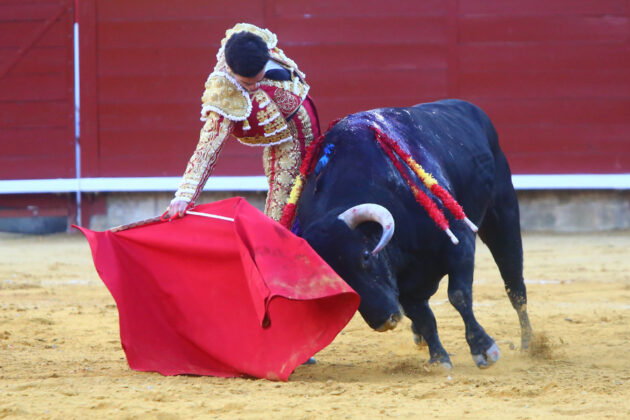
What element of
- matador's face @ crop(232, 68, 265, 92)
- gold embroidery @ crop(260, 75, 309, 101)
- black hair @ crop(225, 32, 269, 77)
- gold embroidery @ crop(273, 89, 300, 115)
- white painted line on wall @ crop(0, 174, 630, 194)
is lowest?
white painted line on wall @ crop(0, 174, 630, 194)

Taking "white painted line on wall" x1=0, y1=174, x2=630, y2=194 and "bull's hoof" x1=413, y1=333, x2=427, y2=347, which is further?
"white painted line on wall" x1=0, y1=174, x2=630, y2=194

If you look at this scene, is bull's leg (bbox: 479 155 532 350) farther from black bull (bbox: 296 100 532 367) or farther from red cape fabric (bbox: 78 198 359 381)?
red cape fabric (bbox: 78 198 359 381)

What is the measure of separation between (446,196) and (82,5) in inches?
227

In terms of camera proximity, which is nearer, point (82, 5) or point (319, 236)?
point (319, 236)

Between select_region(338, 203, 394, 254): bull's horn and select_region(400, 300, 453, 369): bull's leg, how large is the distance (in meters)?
0.50

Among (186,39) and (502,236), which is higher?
(186,39)

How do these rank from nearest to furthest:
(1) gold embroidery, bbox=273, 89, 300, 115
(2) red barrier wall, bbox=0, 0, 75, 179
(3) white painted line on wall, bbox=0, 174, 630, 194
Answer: (1) gold embroidery, bbox=273, 89, 300, 115 → (3) white painted line on wall, bbox=0, 174, 630, 194 → (2) red barrier wall, bbox=0, 0, 75, 179

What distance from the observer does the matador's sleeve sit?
301cm

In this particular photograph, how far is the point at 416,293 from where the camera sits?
3.16 meters

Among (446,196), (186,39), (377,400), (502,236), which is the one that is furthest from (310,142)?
(186,39)

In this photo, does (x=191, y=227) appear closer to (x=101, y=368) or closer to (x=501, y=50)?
(x=101, y=368)

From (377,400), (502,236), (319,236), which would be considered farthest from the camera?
(502,236)

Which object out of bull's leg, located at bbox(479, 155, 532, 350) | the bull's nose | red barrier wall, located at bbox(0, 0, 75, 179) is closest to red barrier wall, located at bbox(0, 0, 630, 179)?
red barrier wall, located at bbox(0, 0, 75, 179)

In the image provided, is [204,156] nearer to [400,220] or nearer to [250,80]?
[250,80]
